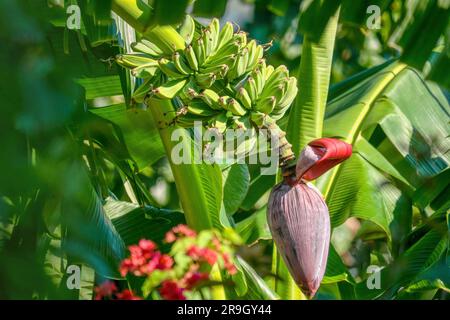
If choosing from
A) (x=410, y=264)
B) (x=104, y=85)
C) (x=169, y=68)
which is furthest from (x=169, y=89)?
(x=410, y=264)

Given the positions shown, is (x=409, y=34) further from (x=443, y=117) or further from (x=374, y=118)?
(x=443, y=117)

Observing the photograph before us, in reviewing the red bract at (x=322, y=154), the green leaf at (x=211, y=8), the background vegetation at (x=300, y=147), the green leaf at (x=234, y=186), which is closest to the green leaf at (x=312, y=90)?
the background vegetation at (x=300, y=147)

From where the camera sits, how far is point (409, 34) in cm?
79

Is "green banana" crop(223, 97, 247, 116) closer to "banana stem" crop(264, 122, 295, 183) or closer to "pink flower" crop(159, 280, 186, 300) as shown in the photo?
"banana stem" crop(264, 122, 295, 183)

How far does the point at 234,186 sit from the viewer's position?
1.70m

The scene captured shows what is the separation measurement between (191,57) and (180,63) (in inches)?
0.8

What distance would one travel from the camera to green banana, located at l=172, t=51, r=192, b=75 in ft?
3.79

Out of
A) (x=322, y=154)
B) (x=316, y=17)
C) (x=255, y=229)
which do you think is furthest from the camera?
(x=255, y=229)

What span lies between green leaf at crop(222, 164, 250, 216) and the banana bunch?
1.59ft

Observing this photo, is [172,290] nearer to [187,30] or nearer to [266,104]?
[266,104]

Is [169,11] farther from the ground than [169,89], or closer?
farther from the ground

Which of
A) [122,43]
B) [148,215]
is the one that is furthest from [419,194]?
[122,43]

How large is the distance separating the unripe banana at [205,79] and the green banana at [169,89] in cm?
2

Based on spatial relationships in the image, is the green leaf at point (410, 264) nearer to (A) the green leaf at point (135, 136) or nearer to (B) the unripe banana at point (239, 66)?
(A) the green leaf at point (135, 136)
